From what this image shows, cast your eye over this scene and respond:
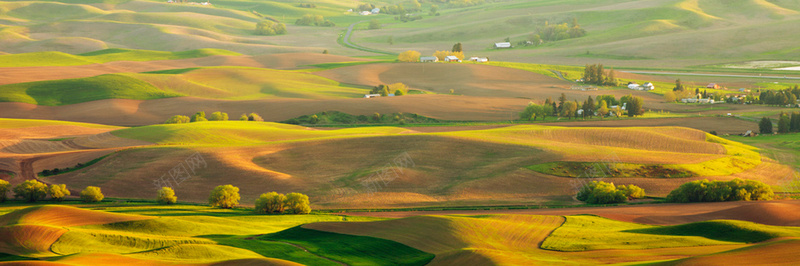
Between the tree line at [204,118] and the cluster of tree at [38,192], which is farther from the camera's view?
the tree line at [204,118]

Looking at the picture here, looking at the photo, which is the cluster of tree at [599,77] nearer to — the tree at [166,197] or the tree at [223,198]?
the tree at [223,198]

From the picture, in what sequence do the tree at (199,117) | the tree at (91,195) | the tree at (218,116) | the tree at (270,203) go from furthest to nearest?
the tree at (218,116)
the tree at (199,117)
the tree at (91,195)
the tree at (270,203)

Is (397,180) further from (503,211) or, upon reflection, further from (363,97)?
(363,97)

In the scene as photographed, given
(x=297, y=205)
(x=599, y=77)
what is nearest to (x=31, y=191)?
(x=297, y=205)

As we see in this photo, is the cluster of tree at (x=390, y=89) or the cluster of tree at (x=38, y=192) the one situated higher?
the cluster of tree at (x=390, y=89)

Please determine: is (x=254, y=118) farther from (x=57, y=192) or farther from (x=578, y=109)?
(x=578, y=109)

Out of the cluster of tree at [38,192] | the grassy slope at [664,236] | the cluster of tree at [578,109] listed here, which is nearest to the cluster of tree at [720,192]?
the grassy slope at [664,236]

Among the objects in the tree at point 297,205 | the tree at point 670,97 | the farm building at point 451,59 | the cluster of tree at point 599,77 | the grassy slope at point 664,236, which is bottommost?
the tree at point 297,205

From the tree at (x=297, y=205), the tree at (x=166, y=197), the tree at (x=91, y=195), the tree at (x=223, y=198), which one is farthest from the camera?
the tree at (x=91, y=195)

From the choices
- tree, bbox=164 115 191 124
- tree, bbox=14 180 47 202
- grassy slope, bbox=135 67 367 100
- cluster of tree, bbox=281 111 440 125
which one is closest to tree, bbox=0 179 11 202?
tree, bbox=14 180 47 202
